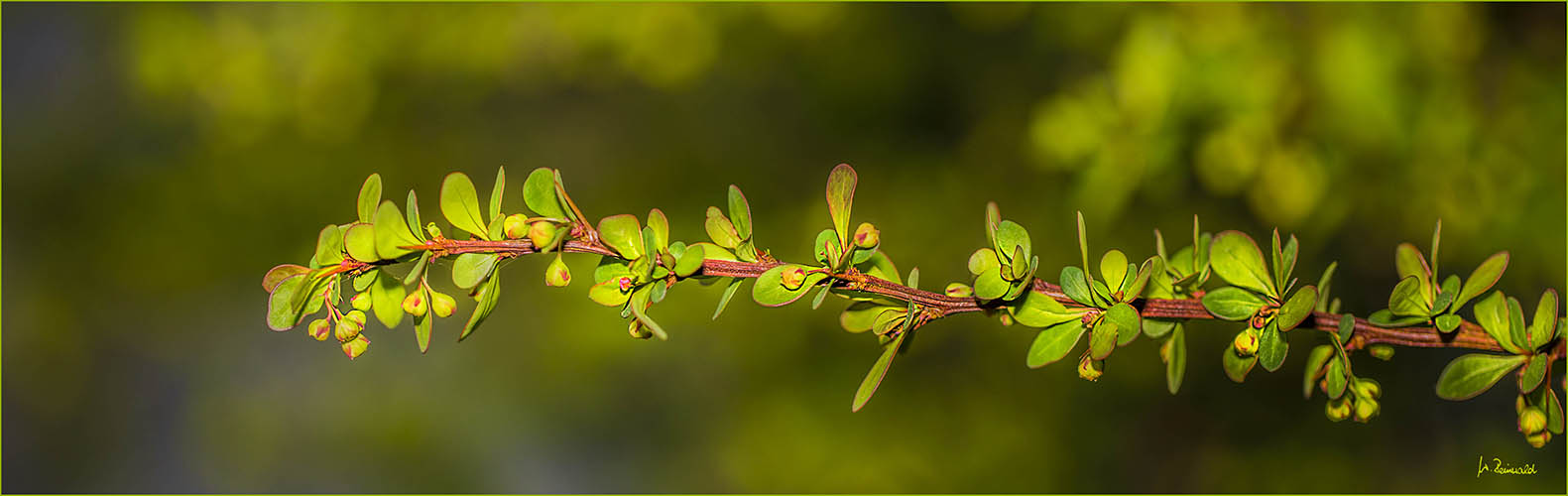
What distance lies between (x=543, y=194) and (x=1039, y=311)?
0.28 metres

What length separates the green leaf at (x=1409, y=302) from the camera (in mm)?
535

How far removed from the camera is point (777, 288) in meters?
0.50

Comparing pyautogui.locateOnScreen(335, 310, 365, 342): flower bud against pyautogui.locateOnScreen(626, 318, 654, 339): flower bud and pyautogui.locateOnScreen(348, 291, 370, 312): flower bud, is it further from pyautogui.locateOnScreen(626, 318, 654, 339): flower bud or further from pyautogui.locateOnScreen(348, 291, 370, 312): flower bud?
pyautogui.locateOnScreen(626, 318, 654, 339): flower bud

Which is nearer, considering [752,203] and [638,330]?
[638,330]

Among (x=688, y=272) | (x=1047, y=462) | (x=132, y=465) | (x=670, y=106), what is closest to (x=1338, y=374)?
(x=688, y=272)

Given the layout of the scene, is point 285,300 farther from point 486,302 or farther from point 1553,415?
point 1553,415

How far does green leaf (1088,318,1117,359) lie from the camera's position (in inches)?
19.7

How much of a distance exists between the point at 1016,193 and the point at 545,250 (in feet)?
5.22

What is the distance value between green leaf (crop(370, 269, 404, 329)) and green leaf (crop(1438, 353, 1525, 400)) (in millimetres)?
584

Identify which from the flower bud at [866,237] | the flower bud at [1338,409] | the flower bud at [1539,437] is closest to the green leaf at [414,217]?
the flower bud at [866,237]

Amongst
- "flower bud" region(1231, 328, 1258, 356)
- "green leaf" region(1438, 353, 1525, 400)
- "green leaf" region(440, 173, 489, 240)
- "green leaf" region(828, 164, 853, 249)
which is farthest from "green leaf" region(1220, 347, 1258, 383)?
"green leaf" region(440, 173, 489, 240)

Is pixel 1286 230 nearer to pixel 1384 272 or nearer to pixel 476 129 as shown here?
pixel 1384 272
